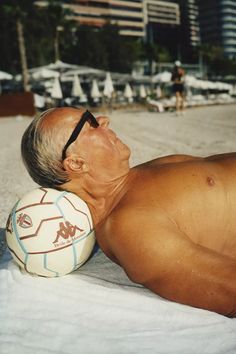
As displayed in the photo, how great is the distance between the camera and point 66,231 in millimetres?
2471

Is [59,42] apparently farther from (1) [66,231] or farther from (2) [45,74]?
(1) [66,231]

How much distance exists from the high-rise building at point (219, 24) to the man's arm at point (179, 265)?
13529cm

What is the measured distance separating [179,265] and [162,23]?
446ft

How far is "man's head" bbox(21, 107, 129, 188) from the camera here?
238 centimetres

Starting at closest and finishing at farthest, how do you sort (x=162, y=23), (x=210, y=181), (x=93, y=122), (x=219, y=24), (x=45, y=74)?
(x=210, y=181)
(x=93, y=122)
(x=45, y=74)
(x=162, y=23)
(x=219, y=24)

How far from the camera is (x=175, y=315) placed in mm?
2133

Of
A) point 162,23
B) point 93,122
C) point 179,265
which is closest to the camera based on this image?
point 179,265

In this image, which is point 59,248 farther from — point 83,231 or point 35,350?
point 35,350

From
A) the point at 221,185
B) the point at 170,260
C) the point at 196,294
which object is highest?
the point at 221,185

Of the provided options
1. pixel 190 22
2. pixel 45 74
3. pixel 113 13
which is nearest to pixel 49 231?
pixel 45 74

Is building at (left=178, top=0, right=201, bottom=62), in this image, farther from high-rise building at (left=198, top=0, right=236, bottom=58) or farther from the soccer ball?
the soccer ball

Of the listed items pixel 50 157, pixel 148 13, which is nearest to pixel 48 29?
pixel 50 157

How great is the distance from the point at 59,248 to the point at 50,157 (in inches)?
21.3

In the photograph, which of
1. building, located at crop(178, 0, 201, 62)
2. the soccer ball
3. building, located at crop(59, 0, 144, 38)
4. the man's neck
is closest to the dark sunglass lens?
the man's neck
